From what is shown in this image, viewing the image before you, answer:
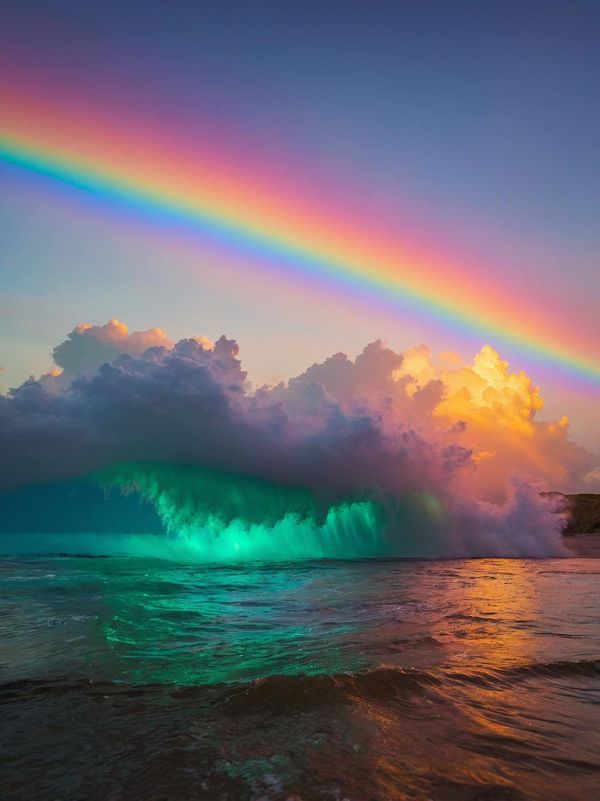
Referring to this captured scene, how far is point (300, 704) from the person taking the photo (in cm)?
646

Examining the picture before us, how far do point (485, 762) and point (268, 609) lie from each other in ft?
34.3

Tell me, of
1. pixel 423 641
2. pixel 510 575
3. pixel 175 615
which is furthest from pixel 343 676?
pixel 510 575

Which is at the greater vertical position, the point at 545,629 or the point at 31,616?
the point at 31,616

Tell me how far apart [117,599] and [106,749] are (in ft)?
39.2

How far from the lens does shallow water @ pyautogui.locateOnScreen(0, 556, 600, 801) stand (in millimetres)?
4434

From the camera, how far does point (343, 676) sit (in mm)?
Result: 7387

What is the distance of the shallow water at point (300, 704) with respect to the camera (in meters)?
4.43

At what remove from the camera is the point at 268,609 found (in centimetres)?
1460

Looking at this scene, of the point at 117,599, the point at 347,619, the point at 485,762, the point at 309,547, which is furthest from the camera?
the point at 309,547

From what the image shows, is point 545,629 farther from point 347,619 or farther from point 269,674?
point 269,674

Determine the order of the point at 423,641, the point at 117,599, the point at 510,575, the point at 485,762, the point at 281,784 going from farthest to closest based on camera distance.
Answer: the point at 510,575 → the point at 117,599 → the point at 423,641 → the point at 485,762 → the point at 281,784

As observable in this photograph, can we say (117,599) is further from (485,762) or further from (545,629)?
(485,762)

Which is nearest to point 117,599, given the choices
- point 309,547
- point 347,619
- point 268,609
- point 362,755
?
point 268,609

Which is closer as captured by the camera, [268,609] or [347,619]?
[347,619]
